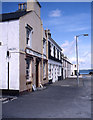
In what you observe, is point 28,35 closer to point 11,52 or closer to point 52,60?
point 11,52

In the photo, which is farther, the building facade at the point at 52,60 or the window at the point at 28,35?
the building facade at the point at 52,60

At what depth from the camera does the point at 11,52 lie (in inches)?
489

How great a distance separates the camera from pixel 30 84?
575 inches

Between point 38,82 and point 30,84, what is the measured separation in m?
2.91

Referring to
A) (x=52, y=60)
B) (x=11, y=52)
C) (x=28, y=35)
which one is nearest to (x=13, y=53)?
(x=11, y=52)

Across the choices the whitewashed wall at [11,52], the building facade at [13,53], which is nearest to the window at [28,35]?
the building facade at [13,53]

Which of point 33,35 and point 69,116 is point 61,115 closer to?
point 69,116

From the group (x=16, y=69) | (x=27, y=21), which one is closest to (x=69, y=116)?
(x=16, y=69)

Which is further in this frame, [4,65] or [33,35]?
[33,35]

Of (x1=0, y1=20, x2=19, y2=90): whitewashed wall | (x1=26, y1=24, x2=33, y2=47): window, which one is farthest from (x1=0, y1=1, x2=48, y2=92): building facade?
(x1=26, y1=24, x2=33, y2=47): window

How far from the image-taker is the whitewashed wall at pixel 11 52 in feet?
40.2

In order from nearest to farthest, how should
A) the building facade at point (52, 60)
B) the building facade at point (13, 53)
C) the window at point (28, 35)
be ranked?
the building facade at point (13, 53) → the window at point (28, 35) → the building facade at point (52, 60)

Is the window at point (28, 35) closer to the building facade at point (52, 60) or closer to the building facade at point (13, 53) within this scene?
the building facade at point (13, 53)

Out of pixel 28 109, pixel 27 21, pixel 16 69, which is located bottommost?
pixel 28 109
